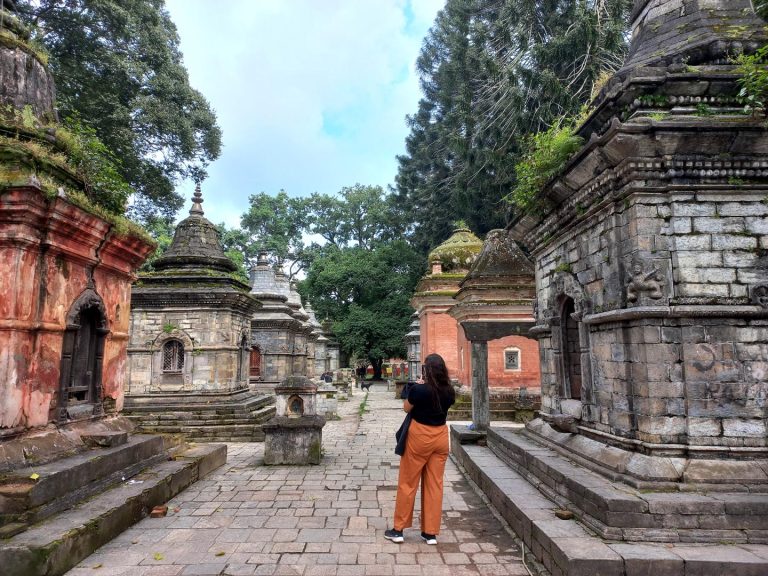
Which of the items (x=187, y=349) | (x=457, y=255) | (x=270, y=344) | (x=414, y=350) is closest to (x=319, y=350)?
(x=414, y=350)

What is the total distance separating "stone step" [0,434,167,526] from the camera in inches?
159

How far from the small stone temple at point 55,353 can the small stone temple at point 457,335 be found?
9.73m

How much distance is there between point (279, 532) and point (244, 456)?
4760 millimetres

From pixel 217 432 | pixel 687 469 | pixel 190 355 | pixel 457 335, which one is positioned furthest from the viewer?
pixel 457 335

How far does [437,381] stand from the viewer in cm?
493

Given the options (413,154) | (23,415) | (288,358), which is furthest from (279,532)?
(413,154)

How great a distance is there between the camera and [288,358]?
18.1 meters

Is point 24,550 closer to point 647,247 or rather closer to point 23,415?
point 23,415

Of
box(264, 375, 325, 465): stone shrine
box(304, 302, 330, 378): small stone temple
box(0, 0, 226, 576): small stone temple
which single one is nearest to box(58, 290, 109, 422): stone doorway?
box(0, 0, 226, 576): small stone temple

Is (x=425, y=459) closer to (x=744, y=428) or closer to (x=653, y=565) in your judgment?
(x=653, y=565)

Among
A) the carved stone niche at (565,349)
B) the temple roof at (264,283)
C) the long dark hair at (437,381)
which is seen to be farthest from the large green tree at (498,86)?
the long dark hair at (437,381)

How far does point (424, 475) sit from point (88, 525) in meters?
3.14

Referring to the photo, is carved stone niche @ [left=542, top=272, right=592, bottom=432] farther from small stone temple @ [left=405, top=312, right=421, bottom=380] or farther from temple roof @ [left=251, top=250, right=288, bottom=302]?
small stone temple @ [left=405, top=312, right=421, bottom=380]

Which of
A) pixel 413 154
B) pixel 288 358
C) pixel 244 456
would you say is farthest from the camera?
pixel 413 154
